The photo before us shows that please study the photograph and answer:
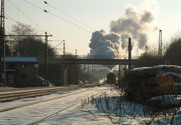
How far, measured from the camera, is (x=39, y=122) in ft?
40.3

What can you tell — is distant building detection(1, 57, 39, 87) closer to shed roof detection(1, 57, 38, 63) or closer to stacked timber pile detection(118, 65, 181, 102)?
shed roof detection(1, 57, 38, 63)

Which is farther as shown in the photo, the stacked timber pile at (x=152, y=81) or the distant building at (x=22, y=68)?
the distant building at (x=22, y=68)

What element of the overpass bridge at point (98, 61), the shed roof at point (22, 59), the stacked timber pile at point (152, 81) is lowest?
the stacked timber pile at point (152, 81)

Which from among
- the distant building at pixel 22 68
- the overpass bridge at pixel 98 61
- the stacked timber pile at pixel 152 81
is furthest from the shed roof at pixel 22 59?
the stacked timber pile at pixel 152 81

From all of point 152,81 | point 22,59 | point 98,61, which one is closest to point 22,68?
point 22,59

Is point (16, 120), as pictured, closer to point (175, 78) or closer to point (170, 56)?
point (175, 78)

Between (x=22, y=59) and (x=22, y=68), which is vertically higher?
(x=22, y=59)

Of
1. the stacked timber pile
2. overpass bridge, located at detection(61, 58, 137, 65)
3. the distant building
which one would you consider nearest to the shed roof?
the distant building

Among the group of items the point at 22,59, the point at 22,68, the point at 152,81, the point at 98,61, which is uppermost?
the point at 22,59

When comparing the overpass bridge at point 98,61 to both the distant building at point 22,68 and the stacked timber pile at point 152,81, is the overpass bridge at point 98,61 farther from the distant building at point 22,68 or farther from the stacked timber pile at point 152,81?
the stacked timber pile at point 152,81

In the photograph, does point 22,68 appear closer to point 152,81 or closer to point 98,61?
point 98,61

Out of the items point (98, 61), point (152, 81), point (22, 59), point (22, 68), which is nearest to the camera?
point (152, 81)

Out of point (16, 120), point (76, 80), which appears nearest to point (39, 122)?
point (16, 120)

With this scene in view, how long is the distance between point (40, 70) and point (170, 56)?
64361mm
